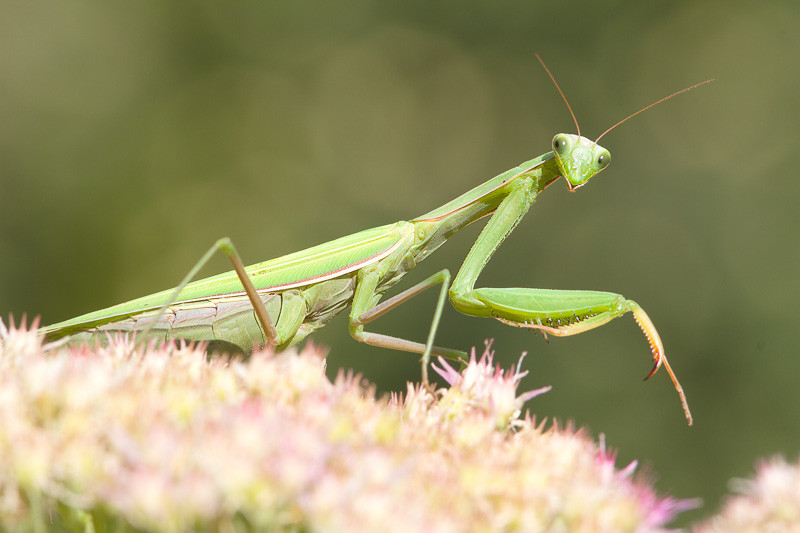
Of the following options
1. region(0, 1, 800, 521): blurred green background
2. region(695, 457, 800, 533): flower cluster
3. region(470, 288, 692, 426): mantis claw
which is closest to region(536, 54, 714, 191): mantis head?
region(470, 288, 692, 426): mantis claw

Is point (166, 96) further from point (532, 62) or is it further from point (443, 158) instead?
point (532, 62)

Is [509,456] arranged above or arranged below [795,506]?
above

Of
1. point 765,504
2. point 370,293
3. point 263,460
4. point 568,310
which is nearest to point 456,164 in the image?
point 370,293

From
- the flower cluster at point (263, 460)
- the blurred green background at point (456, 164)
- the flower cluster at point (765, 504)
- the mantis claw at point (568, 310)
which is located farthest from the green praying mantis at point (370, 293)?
the blurred green background at point (456, 164)

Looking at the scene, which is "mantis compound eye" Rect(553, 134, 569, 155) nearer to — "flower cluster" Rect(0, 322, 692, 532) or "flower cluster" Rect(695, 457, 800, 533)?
"flower cluster" Rect(0, 322, 692, 532)

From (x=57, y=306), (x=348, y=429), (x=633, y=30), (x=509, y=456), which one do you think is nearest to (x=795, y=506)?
(x=509, y=456)

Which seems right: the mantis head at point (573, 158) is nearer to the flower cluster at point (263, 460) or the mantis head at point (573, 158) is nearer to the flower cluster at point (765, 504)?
the flower cluster at point (263, 460)

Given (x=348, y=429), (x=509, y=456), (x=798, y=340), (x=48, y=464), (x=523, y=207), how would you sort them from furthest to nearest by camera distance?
1. (x=798, y=340)
2. (x=523, y=207)
3. (x=509, y=456)
4. (x=348, y=429)
5. (x=48, y=464)
